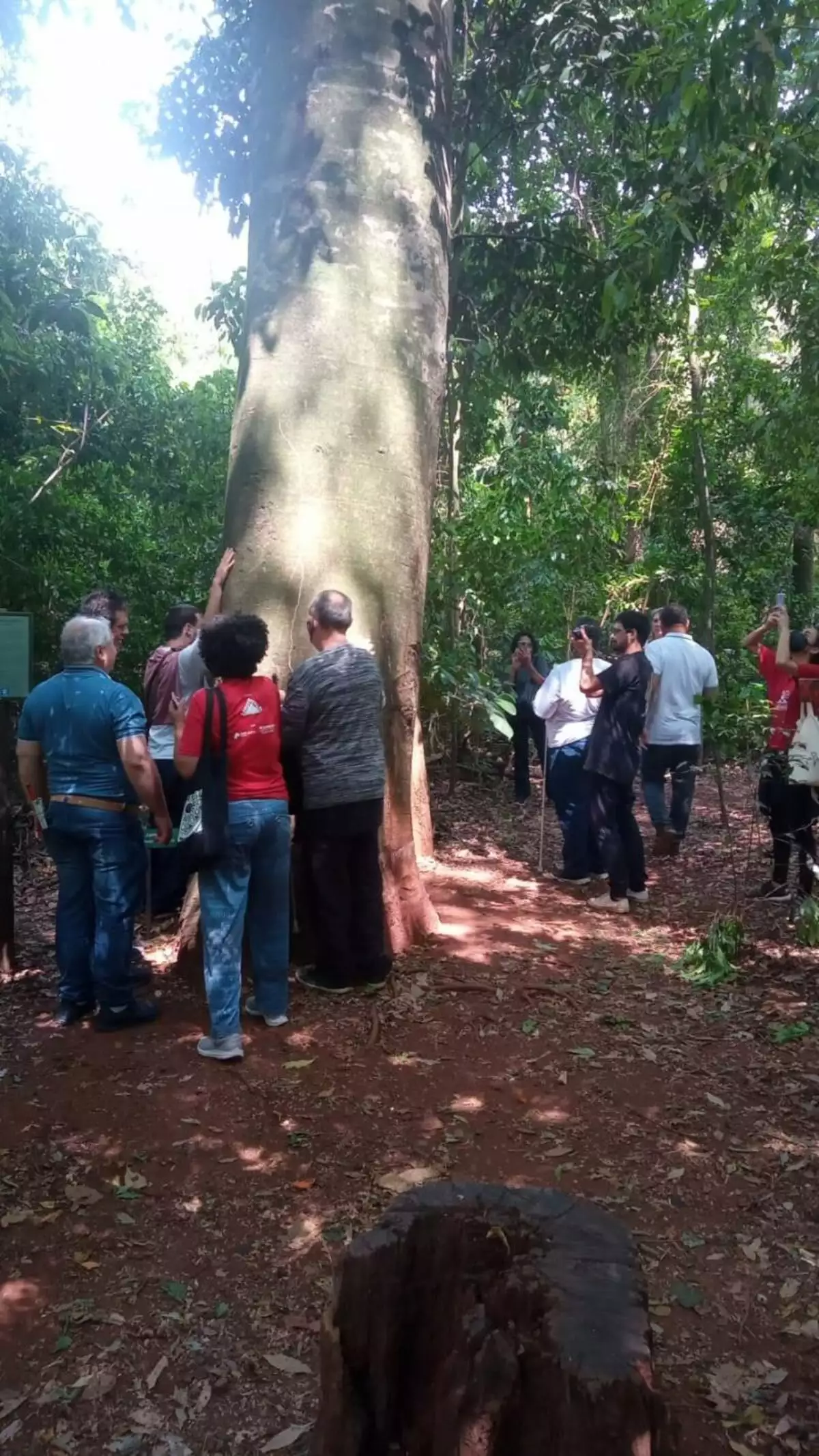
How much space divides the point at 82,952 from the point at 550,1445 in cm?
339

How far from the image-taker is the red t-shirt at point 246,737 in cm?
432

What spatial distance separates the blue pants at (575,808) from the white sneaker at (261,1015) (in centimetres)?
308

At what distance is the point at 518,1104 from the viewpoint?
4.13 meters

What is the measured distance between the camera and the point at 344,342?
5.20m

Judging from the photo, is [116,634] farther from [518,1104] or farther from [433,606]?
[433,606]

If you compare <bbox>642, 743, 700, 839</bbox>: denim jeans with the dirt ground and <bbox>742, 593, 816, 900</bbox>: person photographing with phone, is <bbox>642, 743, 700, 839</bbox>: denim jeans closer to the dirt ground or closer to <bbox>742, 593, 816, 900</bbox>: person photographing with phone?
<bbox>742, 593, 816, 900</bbox>: person photographing with phone

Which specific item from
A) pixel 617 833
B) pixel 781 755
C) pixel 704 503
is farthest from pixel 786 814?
pixel 704 503

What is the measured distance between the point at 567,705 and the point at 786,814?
1.66 meters

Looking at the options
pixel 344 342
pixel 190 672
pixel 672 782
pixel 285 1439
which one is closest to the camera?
pixel 285 1439

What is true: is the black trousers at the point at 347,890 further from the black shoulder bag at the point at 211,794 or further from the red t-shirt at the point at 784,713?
the red t-shirt at the point at 784,713

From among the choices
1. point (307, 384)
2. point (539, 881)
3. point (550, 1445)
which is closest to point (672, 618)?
point (539, 881)

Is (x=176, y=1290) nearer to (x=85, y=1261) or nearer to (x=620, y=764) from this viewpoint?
(x=85, y=1261)

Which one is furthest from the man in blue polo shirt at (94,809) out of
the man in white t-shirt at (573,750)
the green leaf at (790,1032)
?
the man in white t-shirt at (573,750)

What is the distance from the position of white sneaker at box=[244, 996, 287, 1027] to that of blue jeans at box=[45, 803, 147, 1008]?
1.70ft
